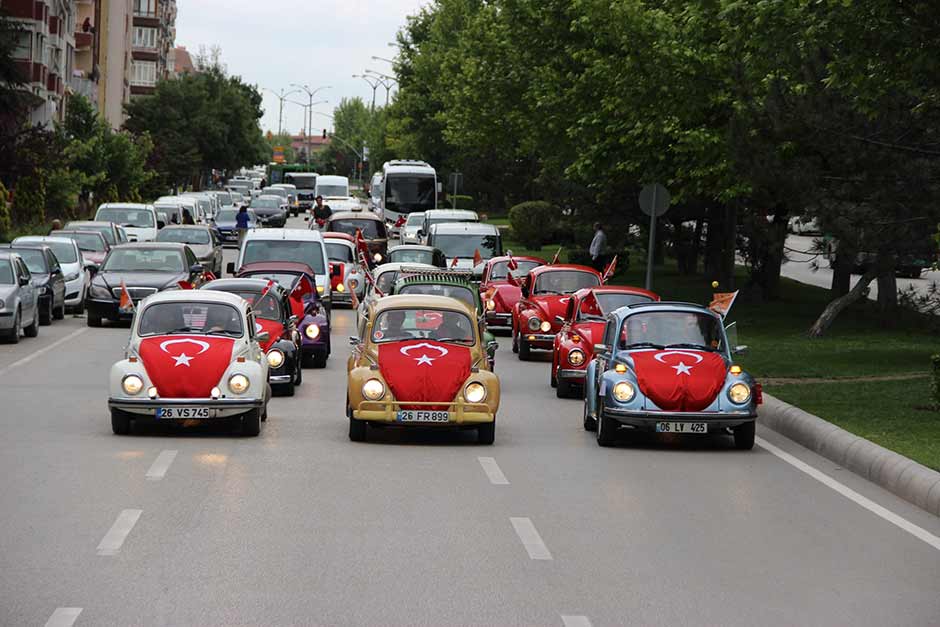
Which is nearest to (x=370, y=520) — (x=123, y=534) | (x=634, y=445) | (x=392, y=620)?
(x=123, y=534)

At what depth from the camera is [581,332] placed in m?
22.5

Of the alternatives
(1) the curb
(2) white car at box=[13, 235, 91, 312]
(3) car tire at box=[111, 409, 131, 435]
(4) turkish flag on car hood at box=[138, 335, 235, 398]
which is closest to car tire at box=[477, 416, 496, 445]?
(4) turkish flag on car hood at box=[138, 335, 235, 398]

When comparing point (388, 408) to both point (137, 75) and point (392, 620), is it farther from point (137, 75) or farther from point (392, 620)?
point (137, 75)

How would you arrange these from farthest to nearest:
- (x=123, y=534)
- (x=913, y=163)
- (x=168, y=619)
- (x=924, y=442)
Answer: (x=913, y=163), (x=924, y=442), (x=123, y=534), (x=168, y=619)

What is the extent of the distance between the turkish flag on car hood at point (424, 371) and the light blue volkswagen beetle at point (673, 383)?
1.52 metres

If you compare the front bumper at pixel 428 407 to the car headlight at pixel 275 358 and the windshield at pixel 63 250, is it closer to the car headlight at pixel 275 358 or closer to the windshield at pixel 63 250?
the car headlight at pixel 275 358

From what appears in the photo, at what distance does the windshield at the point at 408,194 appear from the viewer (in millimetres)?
77188

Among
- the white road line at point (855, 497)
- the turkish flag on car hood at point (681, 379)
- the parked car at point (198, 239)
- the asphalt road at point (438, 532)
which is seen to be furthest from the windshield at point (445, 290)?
the parked car at point (198, 239)

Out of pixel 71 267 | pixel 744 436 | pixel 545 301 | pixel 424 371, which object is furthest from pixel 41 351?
pixel 744 436

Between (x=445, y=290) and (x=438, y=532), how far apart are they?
12833 mm

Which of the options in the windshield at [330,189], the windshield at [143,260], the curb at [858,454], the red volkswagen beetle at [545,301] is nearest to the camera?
the curb at [858,454]

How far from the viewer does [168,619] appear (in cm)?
848

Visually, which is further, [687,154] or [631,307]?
[687,154]

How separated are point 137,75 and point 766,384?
12458cm
